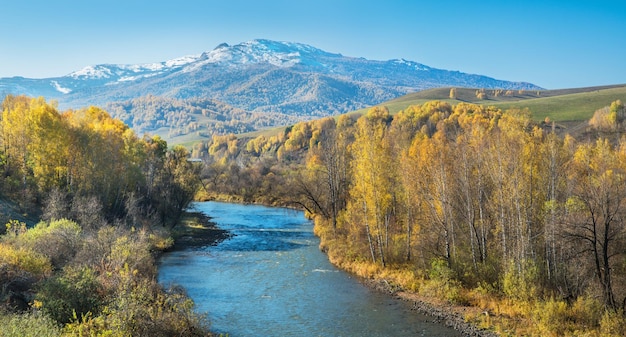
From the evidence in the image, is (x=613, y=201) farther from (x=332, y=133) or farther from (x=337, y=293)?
(x=332, y=133)

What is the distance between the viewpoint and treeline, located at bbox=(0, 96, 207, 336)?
24.3 m

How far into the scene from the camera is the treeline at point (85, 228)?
24297mm

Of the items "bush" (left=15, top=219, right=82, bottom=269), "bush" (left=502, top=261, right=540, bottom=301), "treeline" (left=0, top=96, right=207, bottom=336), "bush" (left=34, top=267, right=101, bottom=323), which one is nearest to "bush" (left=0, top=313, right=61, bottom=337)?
"treeline" (left=0, top=96, right=207, bottom=336)

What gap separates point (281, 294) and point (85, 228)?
68.6 ft

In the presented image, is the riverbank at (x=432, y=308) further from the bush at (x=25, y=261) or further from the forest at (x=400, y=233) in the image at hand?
the bush at (x=25, y=261)

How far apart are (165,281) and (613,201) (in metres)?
34.3

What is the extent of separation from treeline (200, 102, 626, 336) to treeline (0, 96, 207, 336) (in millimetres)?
19451

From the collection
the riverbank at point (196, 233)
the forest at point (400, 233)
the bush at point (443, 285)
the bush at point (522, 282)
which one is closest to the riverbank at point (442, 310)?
the bush at point (443, 285)

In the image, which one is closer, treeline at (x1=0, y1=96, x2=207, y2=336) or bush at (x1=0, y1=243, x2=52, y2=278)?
treeline at (x1=0, y1=96, x2=207, y2=336)

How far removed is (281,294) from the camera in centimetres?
4003

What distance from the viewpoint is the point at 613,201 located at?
29953mm

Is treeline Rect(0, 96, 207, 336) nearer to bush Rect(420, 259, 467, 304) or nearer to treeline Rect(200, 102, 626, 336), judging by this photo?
bush Rect(420, 259, 467, 304)

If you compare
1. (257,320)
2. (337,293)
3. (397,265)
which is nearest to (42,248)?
(257,320)

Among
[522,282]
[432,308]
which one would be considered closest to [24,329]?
[432,308]
